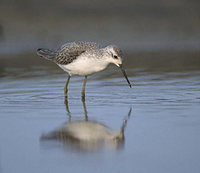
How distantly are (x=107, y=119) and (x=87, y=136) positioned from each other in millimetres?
965

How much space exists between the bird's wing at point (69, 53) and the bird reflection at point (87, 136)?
270 cm

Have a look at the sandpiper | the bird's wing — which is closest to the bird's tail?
the bird's wing

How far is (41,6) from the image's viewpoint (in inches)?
816

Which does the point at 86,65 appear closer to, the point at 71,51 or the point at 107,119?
the point at 71,51

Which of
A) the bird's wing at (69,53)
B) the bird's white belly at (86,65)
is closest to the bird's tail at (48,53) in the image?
the bird's wing at (69,53)

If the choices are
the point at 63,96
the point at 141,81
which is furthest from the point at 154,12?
the point at 63,96

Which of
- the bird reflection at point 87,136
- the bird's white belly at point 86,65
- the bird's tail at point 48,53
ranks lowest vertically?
the bird reflection at point 87,136

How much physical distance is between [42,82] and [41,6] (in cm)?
953

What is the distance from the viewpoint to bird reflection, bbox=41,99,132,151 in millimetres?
6297

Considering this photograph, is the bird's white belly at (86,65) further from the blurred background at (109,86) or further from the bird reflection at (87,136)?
the bird reflection at (87,136)

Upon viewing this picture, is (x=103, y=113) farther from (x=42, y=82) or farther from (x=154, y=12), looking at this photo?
(x=154, y=12)

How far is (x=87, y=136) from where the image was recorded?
6727mm

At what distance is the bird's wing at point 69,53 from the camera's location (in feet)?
33.0

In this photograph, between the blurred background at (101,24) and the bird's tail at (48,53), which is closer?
the bird's tail at (48,53)
